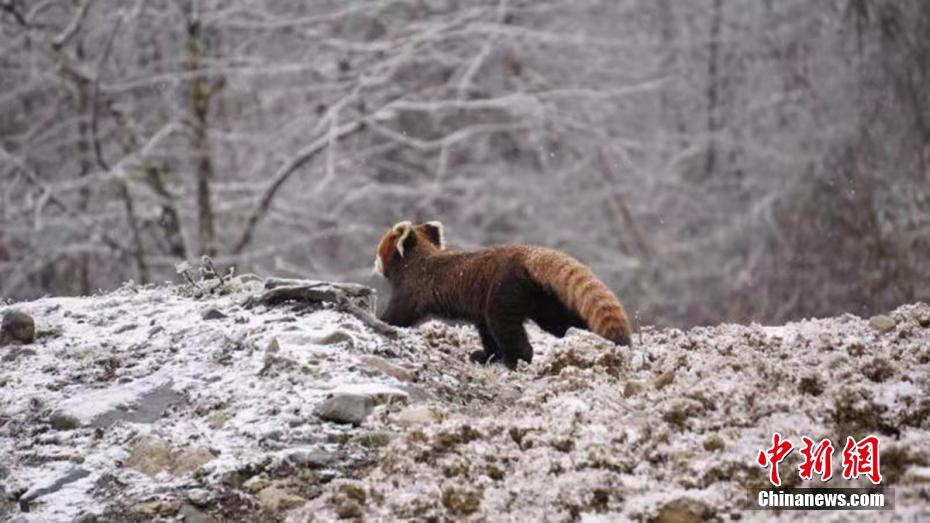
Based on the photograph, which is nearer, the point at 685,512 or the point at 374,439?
the point at 685,512

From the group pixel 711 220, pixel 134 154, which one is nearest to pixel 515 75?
pixel 711 220

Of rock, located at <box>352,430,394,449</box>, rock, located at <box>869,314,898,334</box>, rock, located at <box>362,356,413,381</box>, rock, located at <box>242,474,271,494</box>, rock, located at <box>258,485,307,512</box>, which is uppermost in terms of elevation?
rock, located at <box>869,314,898,334</box>

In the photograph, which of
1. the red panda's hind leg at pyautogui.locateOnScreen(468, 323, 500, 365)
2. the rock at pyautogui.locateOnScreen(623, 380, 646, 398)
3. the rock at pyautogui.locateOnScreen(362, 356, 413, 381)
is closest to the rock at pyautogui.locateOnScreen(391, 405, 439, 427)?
the rock at pyautogui.locateOnScreen(362, 356, 413, 381)

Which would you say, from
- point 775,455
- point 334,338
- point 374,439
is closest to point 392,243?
point 334,338

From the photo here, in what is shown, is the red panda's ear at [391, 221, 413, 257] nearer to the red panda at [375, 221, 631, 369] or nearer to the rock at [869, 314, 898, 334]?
the red panda at [375, 221, 631, 369]

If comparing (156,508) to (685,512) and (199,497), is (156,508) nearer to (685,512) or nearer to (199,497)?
(199,497)

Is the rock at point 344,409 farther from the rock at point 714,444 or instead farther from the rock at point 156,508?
the rock at point 714,444

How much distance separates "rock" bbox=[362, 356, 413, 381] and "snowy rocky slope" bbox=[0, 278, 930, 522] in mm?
14

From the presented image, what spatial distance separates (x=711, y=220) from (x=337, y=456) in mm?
26557

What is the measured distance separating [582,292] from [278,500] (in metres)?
2.84

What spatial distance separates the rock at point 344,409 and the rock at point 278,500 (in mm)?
630

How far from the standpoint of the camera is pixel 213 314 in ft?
24.6

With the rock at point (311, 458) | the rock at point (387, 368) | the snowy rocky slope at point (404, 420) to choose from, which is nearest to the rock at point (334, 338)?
the snowy rocky slope at point (404, 420)

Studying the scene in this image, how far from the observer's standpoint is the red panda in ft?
25.5
